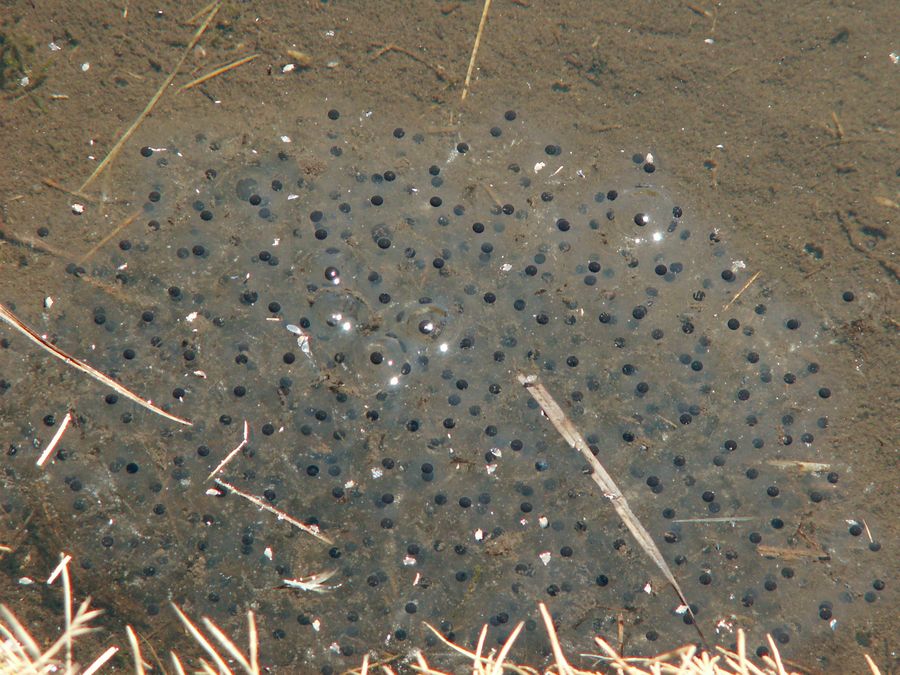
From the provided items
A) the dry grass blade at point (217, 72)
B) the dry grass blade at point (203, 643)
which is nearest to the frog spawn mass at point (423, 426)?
the dry grass blade at point (203, 643)

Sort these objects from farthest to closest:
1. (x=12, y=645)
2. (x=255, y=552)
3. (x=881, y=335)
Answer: (x=881, y=335), (x=255, y=552), (x=12, y=645)

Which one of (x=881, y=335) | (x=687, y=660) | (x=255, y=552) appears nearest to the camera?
(x=687, y=660)

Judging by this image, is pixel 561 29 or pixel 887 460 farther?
pixel 561 29

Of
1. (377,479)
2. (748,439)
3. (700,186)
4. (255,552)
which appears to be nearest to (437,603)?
(377,479)

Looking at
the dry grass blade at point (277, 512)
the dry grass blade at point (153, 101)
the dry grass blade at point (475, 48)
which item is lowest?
the dry grass blade at point (277, 512)

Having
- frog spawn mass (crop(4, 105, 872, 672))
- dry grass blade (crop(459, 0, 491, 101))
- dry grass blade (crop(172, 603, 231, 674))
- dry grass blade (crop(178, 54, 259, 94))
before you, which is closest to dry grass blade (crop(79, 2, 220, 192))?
dry grass blade (crop(178, 54, 259, 94))

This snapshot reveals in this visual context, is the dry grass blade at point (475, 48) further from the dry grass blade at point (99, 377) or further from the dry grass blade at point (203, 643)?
the dry grass blade at point (203, 643)

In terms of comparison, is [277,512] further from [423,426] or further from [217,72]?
[217,72]

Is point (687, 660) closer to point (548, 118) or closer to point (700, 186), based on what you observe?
point (700, 186)
